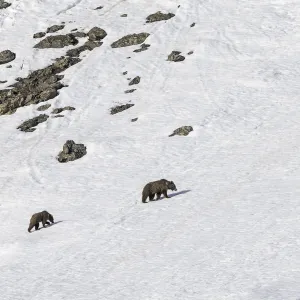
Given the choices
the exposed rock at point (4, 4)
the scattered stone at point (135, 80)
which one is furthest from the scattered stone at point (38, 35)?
the scattered stone at point (135, 80)

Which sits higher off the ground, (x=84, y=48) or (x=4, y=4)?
(x=84, y=48)

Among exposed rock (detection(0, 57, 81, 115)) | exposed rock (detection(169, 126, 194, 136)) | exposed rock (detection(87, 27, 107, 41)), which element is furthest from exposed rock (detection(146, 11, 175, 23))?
exposed rock (detection(169, 126, 194, 136))

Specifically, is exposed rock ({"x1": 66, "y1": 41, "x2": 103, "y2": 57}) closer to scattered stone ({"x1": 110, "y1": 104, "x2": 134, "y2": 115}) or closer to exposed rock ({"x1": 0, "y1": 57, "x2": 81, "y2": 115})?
exposed rock ({"x1": 0, "y1": 57, "x2": 81, "y2": 115})

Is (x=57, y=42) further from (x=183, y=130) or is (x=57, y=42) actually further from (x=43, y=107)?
(x=183, y=130)

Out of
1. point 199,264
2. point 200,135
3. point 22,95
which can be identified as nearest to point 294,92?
point 200,135

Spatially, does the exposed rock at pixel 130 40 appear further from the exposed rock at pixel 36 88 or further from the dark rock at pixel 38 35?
the dark rock at pixel 38 35

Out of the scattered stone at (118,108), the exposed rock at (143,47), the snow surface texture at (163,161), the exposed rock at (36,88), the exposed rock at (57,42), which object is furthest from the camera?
the exposed rock at (57,42)

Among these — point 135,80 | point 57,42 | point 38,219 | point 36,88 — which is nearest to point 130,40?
point 57,42
